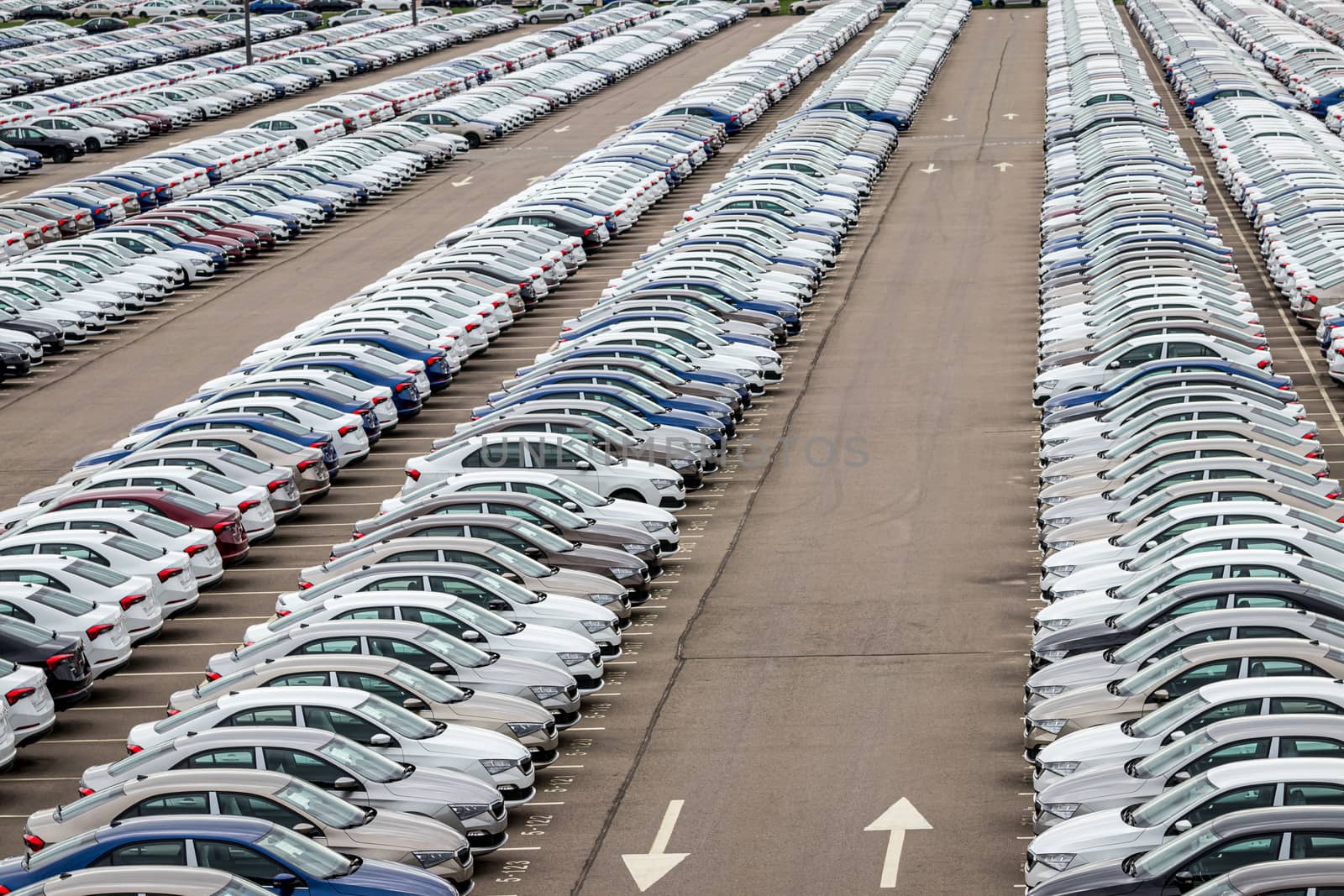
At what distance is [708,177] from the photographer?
197 feet

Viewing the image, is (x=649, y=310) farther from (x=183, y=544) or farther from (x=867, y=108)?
(x=867, y=108)

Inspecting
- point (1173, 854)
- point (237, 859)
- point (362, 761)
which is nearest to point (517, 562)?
point (362, 761)

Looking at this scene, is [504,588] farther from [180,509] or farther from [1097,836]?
[1097,836]

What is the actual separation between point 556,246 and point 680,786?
27.9 metres

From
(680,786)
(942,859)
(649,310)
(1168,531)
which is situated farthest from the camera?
(649,310)

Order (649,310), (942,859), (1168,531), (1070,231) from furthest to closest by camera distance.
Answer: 1. (1070,231)
2. (649,310)
3. (1168,531)
4. (942,859)

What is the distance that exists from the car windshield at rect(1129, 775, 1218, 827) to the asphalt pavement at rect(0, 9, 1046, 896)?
5.28ft

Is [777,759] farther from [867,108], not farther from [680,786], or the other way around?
[867,108]

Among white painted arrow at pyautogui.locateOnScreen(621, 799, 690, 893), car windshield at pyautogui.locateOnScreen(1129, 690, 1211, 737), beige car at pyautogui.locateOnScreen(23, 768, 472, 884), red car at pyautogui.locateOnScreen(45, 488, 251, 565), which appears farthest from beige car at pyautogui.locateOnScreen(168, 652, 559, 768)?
red car at pyautogui.locateOnScreen(45, 488, 251, 565)

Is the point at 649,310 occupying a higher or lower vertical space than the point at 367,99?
higher

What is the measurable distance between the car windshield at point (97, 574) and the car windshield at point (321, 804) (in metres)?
8.66

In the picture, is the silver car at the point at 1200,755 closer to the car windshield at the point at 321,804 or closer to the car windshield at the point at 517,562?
the car windshield at the point at 321,804

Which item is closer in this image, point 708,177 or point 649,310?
point 649,310

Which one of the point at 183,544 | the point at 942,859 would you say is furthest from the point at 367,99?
the point at 942,859
